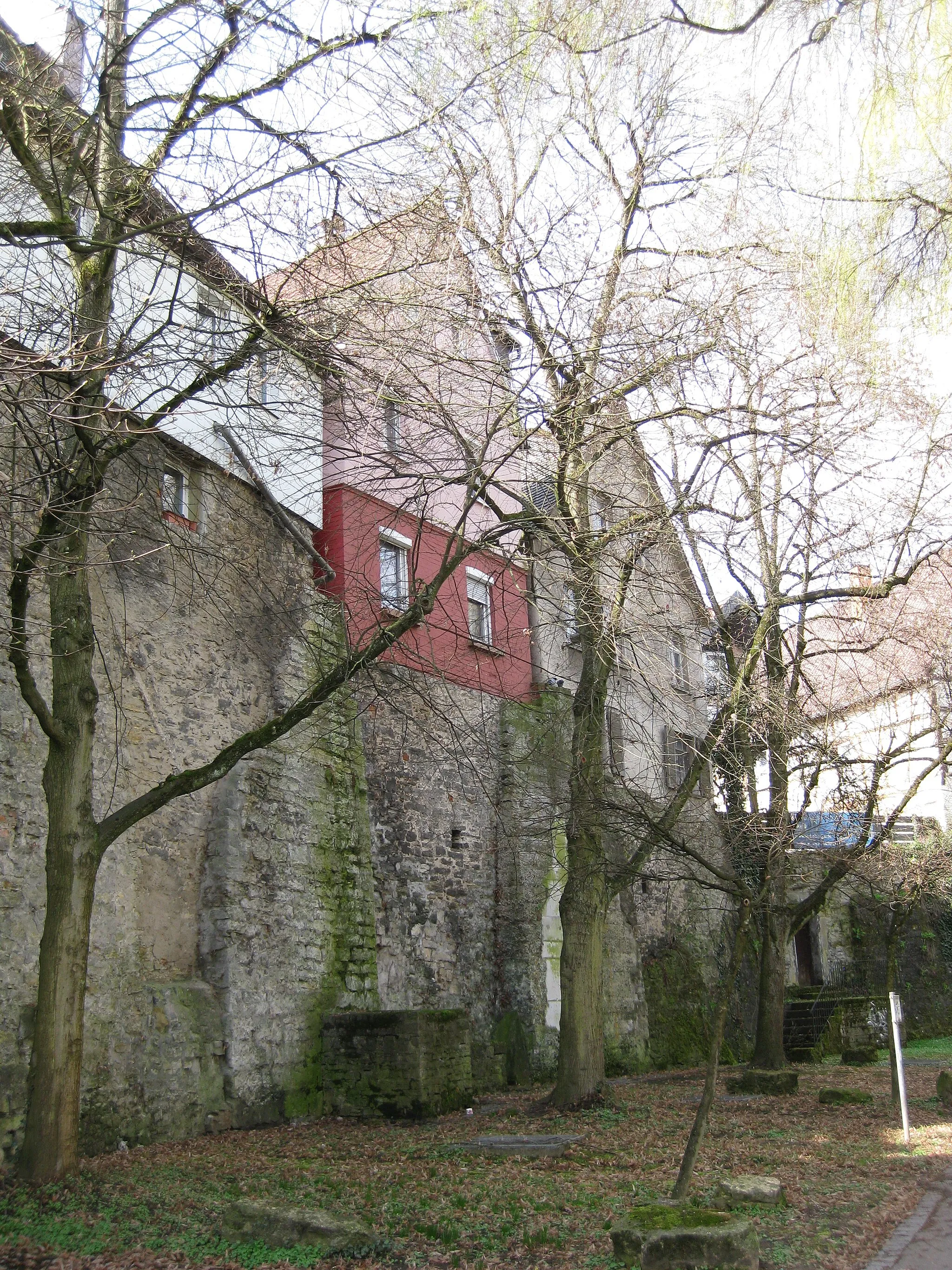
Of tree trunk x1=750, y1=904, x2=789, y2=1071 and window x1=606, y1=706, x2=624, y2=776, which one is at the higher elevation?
window x1=606, y1=706, x2=624, y2=776

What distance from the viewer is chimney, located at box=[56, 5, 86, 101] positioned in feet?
17.4

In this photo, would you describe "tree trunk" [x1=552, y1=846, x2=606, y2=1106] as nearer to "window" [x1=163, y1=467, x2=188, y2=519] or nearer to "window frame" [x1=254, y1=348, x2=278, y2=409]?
"window" [x1=163, y1=467, x2=188, y2=519]

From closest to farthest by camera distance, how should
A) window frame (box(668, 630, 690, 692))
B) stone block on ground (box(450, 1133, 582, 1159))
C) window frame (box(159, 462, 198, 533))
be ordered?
stone block on ground (box(450, 1133, 582, 1159)), window frame (box(668, 630, 690, 692)), window frame (box(159, 462, 198, 533))

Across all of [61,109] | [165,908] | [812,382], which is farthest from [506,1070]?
[61,109]

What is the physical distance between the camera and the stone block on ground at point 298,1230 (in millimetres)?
5051

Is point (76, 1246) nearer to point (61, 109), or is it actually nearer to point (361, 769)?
point (61, 109)

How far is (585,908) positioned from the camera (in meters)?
9.98

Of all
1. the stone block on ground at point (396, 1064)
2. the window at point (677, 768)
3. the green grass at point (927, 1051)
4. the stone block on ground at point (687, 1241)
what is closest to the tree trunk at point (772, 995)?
the window at point (677, 768)

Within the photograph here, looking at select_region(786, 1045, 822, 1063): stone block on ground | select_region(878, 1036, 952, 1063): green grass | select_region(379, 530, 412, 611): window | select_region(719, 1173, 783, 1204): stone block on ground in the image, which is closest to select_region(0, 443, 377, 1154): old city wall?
select_region(379, 530, 412, 611): window

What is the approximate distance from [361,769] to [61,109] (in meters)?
7.66

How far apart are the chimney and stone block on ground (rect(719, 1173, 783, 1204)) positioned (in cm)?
699

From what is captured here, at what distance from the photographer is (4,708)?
26.1ft

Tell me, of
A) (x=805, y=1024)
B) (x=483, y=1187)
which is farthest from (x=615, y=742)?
(x=483, y=1187)

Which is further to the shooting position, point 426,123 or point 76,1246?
point 426,123
